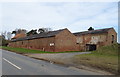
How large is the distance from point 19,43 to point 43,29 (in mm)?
50079

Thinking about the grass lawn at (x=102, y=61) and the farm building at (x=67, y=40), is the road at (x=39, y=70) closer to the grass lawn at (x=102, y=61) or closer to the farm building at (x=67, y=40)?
the grass lawn at (x=102, y=61)

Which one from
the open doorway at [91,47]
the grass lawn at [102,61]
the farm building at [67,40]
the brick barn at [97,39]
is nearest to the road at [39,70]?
the grass lawn at [102,61]

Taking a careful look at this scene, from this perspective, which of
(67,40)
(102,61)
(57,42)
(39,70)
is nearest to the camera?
(39,70)

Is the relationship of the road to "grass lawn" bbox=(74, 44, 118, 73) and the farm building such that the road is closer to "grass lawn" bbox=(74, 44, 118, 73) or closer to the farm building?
"grass lawn" bbox=(74, 44, 118, 73)

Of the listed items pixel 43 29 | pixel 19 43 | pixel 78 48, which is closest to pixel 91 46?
pixel 78 48

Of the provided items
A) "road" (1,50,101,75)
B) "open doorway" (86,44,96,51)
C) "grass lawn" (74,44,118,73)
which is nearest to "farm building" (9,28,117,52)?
"open doorway" (86,44,96,51)

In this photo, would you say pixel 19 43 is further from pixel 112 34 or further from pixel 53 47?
pixel 112 34

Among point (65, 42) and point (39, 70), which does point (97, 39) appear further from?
point (39, 70)

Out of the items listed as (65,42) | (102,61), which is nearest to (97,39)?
(65,42)

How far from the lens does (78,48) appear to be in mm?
51844

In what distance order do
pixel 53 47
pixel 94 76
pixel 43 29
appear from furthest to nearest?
pixel 43 29, pixel 53 47, pixel 94 76

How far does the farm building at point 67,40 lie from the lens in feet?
152

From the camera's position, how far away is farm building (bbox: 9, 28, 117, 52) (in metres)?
46.2

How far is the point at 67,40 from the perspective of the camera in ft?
159
